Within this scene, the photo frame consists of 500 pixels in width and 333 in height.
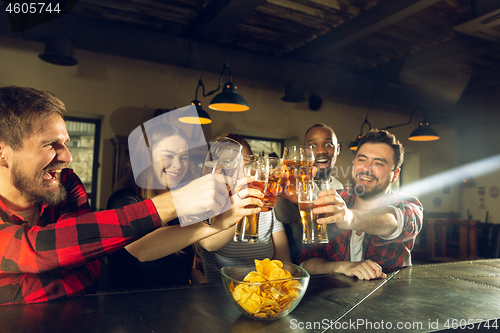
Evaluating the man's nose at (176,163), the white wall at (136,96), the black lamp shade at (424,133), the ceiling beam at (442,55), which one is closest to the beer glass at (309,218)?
the man's nose at (176,163)

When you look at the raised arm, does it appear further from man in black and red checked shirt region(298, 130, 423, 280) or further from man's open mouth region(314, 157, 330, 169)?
man's open mouth region(314, 157, 330, 169)

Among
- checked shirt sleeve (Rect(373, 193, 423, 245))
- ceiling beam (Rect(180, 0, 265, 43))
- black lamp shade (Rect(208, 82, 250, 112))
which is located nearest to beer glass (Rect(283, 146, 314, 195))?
checked shirt sleeve (Rect(373, 193, 423, 245))

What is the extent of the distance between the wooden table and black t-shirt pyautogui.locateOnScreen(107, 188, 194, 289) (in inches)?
20.9

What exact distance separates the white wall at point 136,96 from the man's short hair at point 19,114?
3.30 m

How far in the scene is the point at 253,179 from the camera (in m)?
1.11

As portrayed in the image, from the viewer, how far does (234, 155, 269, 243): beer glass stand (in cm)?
111

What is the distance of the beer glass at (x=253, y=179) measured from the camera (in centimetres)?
111

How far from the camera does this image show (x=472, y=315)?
955 mm

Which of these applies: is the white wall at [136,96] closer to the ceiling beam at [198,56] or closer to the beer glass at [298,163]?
the ceiling beam at [198,56]

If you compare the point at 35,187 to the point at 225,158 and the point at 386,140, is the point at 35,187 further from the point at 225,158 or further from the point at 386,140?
the point at 386,140

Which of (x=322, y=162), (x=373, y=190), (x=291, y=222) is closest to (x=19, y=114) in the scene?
(x=291, y=222)

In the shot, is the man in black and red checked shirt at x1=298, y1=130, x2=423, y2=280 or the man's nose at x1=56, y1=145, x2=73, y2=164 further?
the man in black and red checked shirt at x1=298, y1=130, x2=423, y2=280

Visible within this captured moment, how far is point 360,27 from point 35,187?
359 centimetres

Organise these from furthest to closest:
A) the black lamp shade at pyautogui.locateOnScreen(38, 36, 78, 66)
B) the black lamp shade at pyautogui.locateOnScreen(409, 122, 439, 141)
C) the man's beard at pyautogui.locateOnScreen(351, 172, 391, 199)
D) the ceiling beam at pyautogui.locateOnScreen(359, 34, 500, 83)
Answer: the black lamp shade at pyautogui.locateOnScreen(409, 122, 439, 141)
the ceiling beam at pyautogui.locateOnScreen(359, 34, 500, 83)
the black lamp shade at pyautogui.locateOnScreen(38, 36, 78, 66)
the man's beard at pyautogui.locateOnScreen(351, 172, 391, 199)
